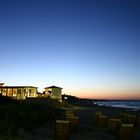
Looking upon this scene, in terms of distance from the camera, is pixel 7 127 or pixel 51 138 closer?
pixel 7 127

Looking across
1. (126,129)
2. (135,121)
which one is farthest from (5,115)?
(135,121)

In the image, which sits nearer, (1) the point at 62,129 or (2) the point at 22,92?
(1) the point at 62,129

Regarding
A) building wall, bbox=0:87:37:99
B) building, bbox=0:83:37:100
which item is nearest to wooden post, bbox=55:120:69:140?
building, bbox=0:83:37:100

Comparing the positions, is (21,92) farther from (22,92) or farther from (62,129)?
(62,129)

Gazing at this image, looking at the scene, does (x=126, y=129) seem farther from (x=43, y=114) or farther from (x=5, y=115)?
(x=43, y=114)

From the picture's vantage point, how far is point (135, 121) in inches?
790

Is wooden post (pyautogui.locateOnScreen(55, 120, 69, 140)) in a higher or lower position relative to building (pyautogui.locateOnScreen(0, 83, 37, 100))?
lower

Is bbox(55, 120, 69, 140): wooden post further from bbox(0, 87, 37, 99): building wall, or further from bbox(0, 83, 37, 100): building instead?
bbox(0, 87, 37, 99): building wall

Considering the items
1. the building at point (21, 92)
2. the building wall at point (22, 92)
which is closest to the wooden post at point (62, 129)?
the building at point (21, 92)

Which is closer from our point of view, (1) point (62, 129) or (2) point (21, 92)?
(1) point (62, 129)

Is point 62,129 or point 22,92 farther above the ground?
point 22,92

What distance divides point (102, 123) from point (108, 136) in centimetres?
391

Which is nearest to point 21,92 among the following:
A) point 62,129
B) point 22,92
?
point 22,92

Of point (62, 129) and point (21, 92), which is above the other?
point (21, 92)
